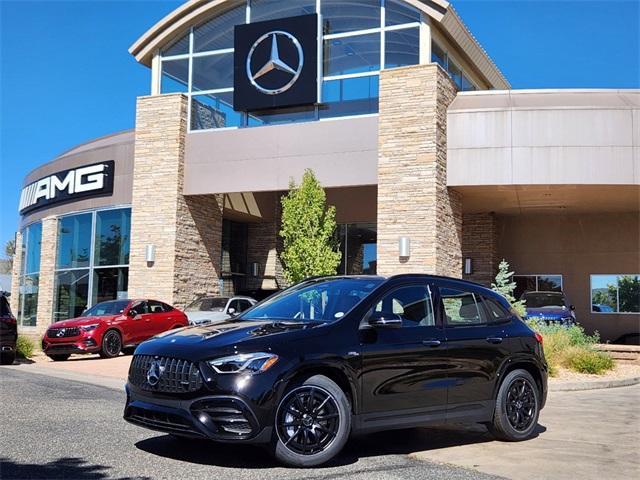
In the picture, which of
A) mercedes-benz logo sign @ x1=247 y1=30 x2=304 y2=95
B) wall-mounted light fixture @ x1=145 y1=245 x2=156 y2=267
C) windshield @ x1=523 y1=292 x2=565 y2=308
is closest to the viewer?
mercedes-benz logo sign @ x1=247 y1=30 x2=304 y2=95

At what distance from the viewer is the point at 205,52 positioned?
75.1 feet

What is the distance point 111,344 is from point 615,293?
16694 millimetres

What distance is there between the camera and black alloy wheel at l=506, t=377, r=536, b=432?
738 centimetres

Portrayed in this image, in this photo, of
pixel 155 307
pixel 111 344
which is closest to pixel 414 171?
pixel 155 307

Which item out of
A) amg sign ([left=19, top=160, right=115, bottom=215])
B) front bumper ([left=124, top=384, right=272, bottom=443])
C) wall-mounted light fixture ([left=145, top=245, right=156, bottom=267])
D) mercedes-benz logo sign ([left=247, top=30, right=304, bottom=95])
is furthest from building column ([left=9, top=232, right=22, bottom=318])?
front bumper ([left=124, top=384, right=272, bottom=443])

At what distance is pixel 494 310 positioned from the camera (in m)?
7.67

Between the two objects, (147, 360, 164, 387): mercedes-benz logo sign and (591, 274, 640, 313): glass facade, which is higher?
(591, 274, 640, 313): glass facade

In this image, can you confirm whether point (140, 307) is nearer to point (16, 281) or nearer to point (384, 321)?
point (384, 321)

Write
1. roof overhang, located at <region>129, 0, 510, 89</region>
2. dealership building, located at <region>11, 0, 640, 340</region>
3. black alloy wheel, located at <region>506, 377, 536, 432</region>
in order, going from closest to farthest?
black alloy wheel, located at <region>506, 377, 536, 432</region>
dealership building, located at <region>11, 0, 640, 340</region>
roof overhang, located at <region>129, 0, 510, 89</region>

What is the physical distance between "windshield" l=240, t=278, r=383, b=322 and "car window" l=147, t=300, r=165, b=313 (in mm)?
11972

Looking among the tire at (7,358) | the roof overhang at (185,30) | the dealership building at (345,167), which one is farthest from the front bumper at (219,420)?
the roof overhang at (185,30)

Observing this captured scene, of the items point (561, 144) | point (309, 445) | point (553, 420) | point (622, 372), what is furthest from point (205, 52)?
point (309, 445)

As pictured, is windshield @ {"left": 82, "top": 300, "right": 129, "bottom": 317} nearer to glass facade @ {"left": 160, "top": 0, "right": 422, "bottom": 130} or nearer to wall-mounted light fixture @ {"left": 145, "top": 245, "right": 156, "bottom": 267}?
wall-mounted light fixture @ {"left": 145, "top": 245, "right": 156, "bottom": 267}

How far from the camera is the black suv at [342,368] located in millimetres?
5621
